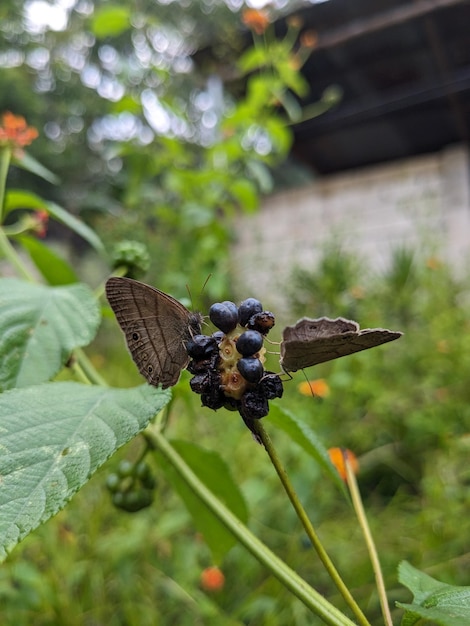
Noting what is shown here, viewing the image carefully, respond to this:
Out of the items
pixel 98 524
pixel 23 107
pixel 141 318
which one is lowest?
pixel 98 524

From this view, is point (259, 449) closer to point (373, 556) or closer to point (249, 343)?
point (373, 556)

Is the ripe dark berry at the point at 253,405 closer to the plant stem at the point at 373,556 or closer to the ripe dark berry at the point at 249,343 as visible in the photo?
the ripe dark berry at the point at 249,343

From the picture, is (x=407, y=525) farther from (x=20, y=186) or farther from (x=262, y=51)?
(x=20, y=186)

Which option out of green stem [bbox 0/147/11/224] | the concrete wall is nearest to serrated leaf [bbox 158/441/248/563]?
green stem [bbox 0/147/11/224]

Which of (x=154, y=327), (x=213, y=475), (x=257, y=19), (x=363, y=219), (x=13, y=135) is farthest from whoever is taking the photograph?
(x=363, y=219)

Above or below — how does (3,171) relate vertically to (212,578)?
above

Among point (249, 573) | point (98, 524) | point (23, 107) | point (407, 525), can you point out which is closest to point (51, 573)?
point (98, 524)

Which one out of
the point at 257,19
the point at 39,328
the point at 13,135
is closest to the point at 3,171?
the point at 13,135
